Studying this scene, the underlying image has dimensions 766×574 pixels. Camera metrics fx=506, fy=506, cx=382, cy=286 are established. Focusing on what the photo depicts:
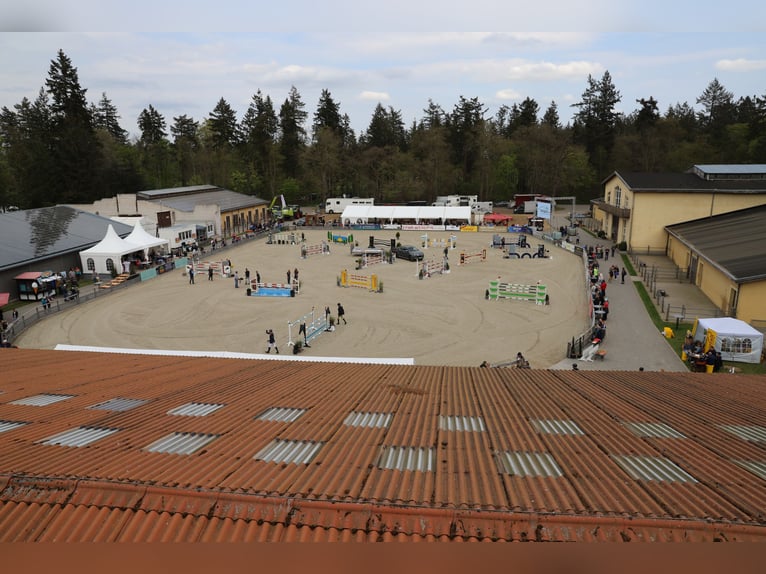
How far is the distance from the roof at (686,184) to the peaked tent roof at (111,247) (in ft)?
113

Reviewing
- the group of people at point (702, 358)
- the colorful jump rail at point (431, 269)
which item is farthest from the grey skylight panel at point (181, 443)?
the colorful jump rail at point (431, 269)

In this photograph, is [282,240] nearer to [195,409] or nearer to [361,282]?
[361,282]

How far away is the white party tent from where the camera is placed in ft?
101

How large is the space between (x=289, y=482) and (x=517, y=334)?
17.0m

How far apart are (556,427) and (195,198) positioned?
51.2 m

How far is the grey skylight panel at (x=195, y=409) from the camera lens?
6.88 m

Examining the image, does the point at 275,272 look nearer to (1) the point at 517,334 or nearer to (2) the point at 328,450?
(1) the point at 517,334

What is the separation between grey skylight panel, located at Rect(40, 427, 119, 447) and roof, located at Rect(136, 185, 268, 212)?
42966 mm

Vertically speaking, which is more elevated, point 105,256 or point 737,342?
point 105,256

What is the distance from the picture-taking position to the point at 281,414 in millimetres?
6762

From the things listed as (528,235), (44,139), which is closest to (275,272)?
(528,235)

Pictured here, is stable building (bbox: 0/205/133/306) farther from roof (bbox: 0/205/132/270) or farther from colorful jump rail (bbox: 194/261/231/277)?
colorful jump rail (bbox: 194/261/231/277)

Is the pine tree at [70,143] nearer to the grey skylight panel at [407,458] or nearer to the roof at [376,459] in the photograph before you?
the roof at [376,459]

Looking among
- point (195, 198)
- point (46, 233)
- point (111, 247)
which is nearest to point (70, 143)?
point (195, 198)
